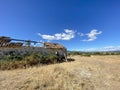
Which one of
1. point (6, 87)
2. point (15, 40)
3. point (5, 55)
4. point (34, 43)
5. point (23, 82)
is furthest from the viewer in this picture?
point (34, 43)

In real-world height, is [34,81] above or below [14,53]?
below

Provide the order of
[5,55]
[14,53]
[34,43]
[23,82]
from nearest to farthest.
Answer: [23,82], [5,55], [14,53], [34,43]

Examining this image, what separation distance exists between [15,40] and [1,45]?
2.13 meters

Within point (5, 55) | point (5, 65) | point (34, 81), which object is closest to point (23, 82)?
point (34, 81)

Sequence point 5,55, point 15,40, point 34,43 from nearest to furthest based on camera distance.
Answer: point 5,55
point 15,40
point 34,43

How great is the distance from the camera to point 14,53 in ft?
45.4

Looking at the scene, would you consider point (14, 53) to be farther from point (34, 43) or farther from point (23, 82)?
point (23, 82)

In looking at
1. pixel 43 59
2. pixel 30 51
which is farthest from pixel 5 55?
pixel 43 59

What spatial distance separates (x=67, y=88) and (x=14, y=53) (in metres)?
9.30

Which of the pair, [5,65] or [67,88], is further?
[5,65]

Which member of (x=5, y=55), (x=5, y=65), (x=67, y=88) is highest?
(x=5, y=55)

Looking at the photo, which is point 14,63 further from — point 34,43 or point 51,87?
point 51,87

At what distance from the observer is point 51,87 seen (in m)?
6.34

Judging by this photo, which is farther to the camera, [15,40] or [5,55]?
[15,40]
